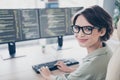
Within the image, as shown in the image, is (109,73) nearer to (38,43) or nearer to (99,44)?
(99,44)

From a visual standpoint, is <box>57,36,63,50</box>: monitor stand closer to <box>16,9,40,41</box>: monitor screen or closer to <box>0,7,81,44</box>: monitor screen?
<box>0,7,81,44</box>: monitor screen

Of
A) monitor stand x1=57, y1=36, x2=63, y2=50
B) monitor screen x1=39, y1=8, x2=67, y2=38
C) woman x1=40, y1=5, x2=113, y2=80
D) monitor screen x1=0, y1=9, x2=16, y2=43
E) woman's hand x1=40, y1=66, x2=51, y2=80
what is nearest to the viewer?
woman x1=40, y1=5, x2=113, y2=80

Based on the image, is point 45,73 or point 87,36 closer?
point 87,36

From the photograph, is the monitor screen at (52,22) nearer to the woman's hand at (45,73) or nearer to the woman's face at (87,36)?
the woman's hand at (45,73)

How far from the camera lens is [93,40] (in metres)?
1.30

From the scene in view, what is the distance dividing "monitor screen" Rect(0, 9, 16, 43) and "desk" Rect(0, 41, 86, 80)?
0.63ft

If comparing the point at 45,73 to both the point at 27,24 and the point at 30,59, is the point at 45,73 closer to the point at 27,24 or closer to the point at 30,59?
the point at 30,59

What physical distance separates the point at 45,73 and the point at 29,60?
33 cm

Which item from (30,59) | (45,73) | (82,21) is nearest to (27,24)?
(30,59)

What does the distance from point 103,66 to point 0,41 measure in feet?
3.09

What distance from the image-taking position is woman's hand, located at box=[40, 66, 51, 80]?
1.41m

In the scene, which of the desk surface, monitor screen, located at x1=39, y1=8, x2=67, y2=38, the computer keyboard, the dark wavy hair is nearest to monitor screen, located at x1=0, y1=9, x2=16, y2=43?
the desk surface

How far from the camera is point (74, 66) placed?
163 centimetres

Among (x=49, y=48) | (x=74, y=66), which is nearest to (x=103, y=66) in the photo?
(x=74, y=66)
